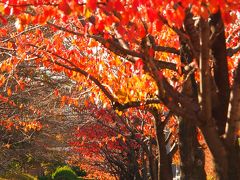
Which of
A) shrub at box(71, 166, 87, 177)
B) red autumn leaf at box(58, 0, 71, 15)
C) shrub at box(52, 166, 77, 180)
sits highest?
shrub at box(71, 166, 87, 177)

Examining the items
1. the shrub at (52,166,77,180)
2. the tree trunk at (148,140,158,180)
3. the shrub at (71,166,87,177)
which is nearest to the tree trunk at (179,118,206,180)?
the tree trunk at (148,140,158,180)

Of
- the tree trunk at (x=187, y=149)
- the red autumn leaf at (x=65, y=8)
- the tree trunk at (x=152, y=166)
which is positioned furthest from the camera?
the tree trunk at (x=152, y=166)

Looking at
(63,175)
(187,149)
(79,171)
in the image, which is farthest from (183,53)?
(79,171)

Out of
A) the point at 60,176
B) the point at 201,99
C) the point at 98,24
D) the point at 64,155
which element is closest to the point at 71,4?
the point at 98,24

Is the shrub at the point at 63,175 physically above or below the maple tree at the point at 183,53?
above

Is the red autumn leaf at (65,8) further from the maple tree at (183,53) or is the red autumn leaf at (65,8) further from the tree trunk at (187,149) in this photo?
the tree trunk at (187,149)

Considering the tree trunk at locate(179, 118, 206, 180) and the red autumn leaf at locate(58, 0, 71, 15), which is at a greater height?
the red autumn leaf at locate(58, 0, 71, 15)

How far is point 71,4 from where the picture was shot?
5887 millimetres

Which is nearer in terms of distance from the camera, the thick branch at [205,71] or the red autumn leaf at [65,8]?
the red autumn leaf at [65,8]

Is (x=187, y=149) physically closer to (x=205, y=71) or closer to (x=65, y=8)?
(x=205, y=71)

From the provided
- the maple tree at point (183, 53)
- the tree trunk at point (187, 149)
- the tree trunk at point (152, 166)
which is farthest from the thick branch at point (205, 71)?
the tree trunk at point (152, 166)

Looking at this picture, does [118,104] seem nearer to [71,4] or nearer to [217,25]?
[217,25]

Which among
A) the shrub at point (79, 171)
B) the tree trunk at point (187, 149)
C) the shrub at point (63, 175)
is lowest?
the tree trunk at point (187, 149)

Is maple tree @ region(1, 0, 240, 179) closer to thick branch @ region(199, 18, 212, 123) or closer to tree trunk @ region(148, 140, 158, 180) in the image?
thick branch @ region(199, 18, 212, 123)
